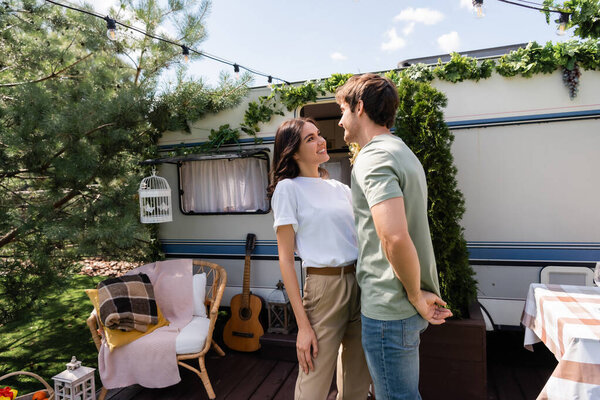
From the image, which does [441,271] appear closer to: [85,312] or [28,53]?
[28,53]

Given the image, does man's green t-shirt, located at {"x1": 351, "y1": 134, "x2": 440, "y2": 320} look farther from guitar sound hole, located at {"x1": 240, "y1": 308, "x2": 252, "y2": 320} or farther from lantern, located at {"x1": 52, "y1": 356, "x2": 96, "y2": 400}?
guitar sound hole, located at {"x1": 240, "y1": 308, "x2": 252, "y2": 320}

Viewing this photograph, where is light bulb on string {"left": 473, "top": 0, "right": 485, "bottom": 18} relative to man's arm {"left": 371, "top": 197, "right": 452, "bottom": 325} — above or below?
above

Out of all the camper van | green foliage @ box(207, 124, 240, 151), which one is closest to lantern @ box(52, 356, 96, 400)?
the camper van

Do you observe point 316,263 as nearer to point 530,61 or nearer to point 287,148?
point 287,148

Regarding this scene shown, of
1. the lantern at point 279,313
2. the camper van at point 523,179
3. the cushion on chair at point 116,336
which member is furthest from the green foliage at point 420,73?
the cushion on chair at point 116,336

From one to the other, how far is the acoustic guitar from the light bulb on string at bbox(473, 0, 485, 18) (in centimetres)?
318

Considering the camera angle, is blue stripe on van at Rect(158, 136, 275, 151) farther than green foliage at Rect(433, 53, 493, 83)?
Yes

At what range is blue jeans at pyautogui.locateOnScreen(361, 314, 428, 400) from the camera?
1245 millimetres

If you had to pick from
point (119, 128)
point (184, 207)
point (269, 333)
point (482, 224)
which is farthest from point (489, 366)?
point (119, 128)

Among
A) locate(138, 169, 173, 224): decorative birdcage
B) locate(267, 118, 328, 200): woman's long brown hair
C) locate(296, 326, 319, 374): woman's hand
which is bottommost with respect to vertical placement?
locate(296, 326, 319, 374): woman's hand

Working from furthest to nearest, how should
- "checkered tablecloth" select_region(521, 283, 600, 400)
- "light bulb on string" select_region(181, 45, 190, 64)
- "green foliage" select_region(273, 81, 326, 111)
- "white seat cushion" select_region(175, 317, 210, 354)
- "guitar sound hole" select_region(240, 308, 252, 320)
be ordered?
"light bulb on string" select_region(181, 45, 190, 64), "guitar sound hole" select_region(240, 308, 252, 320), "green foliage" select_region(273, 81, 326, 111), "white seat cushion" select_region(175, 317, 210, 354), "checkered tablecloth" select_region(521, 283, 600, 400)

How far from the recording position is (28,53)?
3295mm

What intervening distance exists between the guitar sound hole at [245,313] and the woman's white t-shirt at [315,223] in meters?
2.47

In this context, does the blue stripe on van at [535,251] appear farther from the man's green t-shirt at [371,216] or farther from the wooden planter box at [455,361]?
the man's green t-shirt at [371,216]
